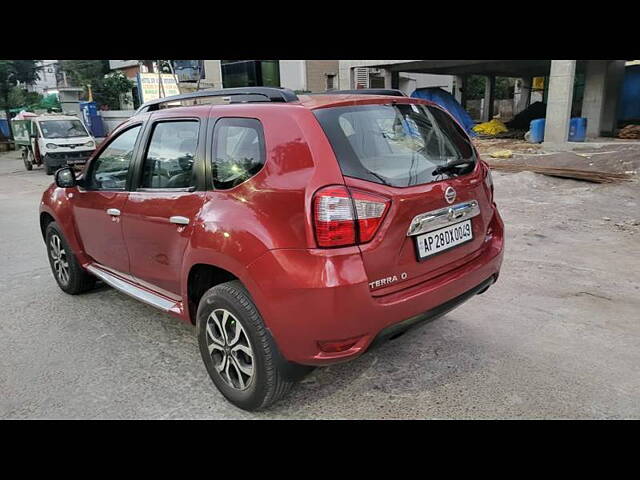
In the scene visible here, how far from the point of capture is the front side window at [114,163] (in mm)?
3648

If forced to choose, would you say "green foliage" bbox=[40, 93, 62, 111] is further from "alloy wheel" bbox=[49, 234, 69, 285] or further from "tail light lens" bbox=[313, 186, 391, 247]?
"tail light lens" bbox=[313, 186, 391, 247]

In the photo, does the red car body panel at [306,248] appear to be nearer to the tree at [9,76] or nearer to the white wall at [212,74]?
the white wall at [212,74]

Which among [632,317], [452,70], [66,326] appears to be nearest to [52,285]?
[66,326]

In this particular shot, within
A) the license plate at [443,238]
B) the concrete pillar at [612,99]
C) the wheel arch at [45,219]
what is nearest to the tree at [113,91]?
the concrete pillar at [612,99]

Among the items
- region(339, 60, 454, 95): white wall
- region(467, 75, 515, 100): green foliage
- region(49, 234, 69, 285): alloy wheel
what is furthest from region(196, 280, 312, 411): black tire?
region(467, 75, 515, 100): green foliage

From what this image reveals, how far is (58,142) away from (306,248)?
17.2 meters

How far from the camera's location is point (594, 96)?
56.8 ft

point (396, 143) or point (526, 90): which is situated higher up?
point (526, 90)

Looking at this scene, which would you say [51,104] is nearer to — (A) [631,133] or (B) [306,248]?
(A) [631,133]

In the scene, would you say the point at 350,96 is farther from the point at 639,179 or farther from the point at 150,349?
the point at 639,179

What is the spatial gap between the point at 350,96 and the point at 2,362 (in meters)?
3.06

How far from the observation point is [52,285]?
5059mm

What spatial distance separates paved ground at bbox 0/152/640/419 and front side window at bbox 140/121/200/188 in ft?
4.10

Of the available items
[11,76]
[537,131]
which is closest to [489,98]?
A: [537,131]
